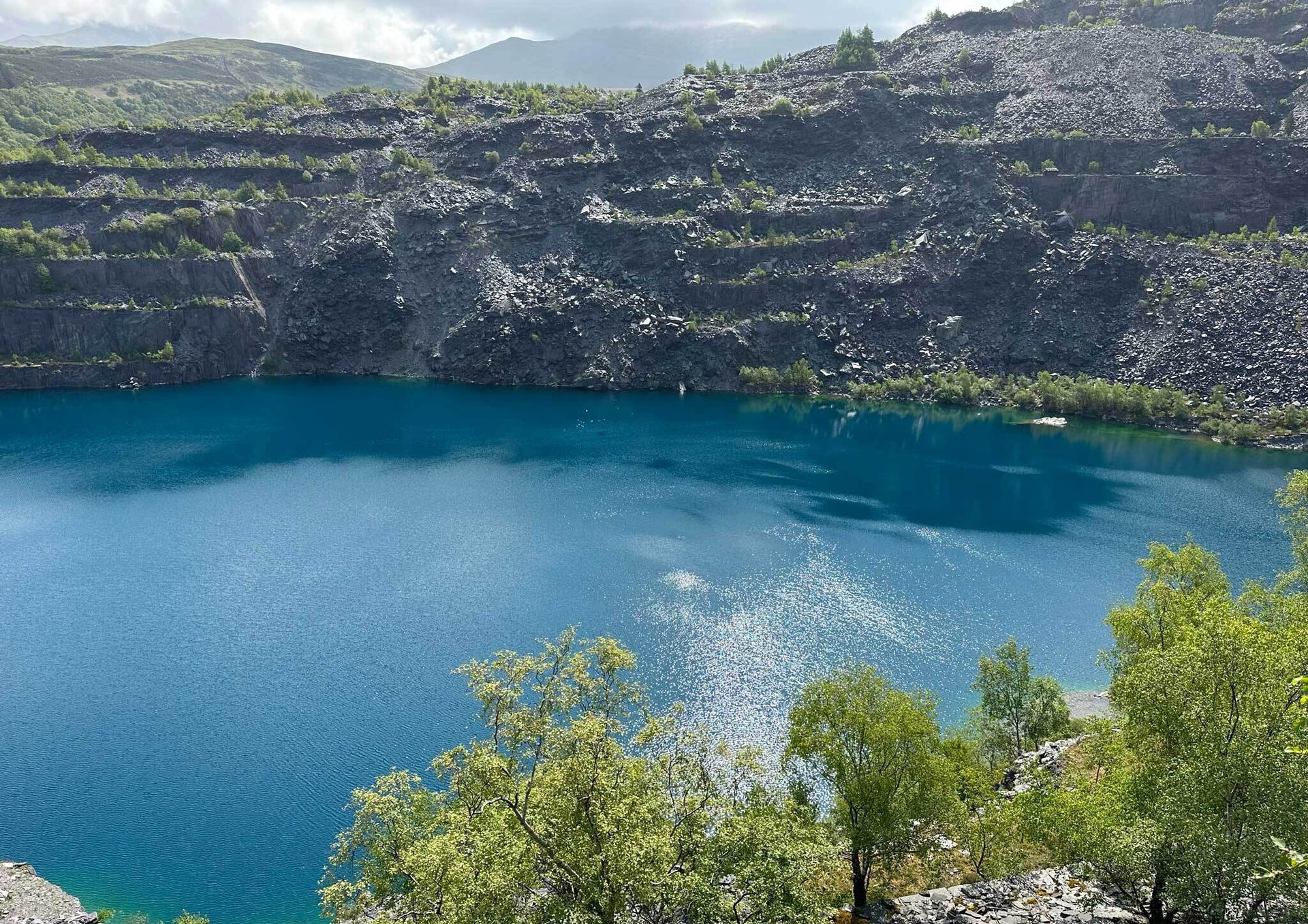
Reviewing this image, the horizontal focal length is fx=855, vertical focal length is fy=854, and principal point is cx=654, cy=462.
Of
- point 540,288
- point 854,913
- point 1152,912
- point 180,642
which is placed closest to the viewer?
point 1152,912

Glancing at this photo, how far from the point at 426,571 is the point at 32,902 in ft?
108

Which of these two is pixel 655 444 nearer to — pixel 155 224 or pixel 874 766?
pixel 874 766

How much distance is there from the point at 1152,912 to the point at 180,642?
170ft

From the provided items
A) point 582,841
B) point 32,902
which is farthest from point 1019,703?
point 32,902

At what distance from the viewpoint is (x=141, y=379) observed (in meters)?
117

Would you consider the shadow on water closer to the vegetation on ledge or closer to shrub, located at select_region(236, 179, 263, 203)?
the vegetation on ledge

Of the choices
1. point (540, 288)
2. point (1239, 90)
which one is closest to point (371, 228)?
point (540, 288)

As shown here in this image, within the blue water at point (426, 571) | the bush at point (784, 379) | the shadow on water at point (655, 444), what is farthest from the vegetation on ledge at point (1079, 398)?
the blue water at point (426, 571)

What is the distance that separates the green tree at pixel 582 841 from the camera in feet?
61.7

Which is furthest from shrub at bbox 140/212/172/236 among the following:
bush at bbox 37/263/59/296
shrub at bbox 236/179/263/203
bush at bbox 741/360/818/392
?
bush at bbox 741/360/818/392

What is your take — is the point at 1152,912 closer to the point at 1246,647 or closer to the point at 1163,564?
the point at 1246,647

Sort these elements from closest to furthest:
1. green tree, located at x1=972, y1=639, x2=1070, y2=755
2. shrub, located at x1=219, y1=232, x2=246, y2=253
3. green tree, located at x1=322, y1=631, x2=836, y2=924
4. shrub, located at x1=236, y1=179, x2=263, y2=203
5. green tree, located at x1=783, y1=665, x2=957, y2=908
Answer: green tree, located at x1=322, y1=631, x2=836, y2=924
green tree, located at x1=783, y1=665, x2=957, y2=908
green tree, located at x1=972, y1=639, x2=1070, y2=755
shrub, located at x1=219, y1=232, x2=246, y2=253
shrub, located at x1=236, y1=179, x2=263, y2=203

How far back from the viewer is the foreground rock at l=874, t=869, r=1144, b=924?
24.0 meters

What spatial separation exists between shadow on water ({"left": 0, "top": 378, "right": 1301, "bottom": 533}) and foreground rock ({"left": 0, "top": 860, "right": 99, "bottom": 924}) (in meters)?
54.3
